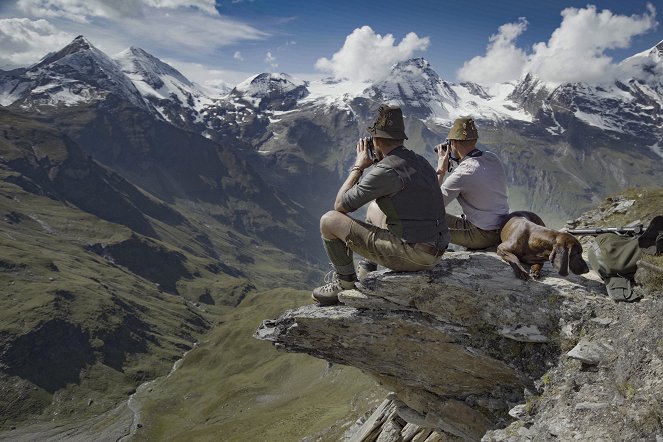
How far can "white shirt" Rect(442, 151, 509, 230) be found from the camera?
14.5 m

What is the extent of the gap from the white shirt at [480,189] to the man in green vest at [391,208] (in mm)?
1766

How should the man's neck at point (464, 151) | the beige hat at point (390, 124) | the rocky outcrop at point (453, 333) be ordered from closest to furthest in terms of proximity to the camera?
the beige hat at point (390, 124)
the rocky outcrop at point (453, 333)
the man's neck at point (464, 151)

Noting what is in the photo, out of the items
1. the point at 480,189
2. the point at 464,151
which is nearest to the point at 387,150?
the point at 464,151

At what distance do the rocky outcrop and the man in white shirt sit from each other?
32.8 inches

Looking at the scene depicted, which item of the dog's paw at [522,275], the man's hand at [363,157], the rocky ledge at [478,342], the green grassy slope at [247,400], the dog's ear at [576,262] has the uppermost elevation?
the man's hand at [363,157]

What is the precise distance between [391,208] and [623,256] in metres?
6.21

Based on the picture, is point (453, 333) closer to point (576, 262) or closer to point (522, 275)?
point (522, 275)

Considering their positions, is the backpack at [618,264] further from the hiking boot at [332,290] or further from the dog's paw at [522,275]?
the hiking boot at [332,290]

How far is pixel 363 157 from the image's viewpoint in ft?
44.7

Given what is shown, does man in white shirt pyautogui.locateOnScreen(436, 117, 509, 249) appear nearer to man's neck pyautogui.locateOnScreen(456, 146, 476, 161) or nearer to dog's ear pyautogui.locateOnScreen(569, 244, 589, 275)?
man's neck pyautogui.locateOnScreen(456, 146, 476, 161)

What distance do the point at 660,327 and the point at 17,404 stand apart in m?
241

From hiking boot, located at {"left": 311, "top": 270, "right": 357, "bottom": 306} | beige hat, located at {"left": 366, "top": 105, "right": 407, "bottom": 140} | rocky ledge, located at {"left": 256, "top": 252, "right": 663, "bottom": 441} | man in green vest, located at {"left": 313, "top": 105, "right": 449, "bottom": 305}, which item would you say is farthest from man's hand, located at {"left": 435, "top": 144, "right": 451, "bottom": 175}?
hiking boot, located at {"left": 311, "top": 270, "right": 357, "bottom": 306}

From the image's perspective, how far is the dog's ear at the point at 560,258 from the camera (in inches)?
509

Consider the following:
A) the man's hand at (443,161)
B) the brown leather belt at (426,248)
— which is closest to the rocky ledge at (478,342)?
the brown leather belt at (426,248)
